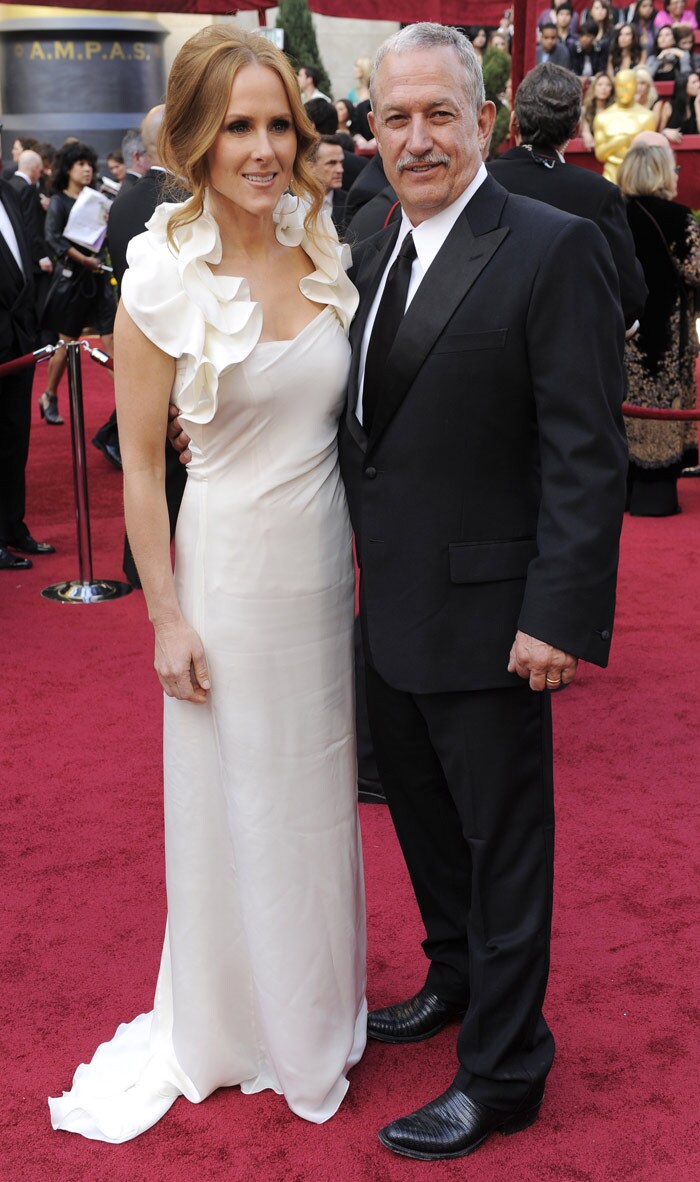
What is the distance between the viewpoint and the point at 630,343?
22.8 ft

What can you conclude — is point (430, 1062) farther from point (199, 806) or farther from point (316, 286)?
point (316, 286)

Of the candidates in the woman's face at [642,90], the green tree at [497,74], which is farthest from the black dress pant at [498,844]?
the green tree at [497,74]

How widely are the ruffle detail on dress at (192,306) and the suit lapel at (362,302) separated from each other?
184 mm

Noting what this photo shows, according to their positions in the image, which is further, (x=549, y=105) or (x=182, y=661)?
(x=549, y=105)

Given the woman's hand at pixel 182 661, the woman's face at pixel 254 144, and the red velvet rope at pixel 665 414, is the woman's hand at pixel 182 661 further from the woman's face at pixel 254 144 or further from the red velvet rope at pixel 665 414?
the red velvet rope at pixel 665 414

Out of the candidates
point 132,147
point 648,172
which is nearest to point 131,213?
point 648,172

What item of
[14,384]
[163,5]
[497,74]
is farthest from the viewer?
[497,74]

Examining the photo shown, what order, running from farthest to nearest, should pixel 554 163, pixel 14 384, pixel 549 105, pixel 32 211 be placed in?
pixel 32 211
pixel 14 384
pixel 554 163
pixel 549 105

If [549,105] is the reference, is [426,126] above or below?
below

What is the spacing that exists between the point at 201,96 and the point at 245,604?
0.88 metres

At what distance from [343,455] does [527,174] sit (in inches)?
101

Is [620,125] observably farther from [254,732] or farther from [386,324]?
[254,732]

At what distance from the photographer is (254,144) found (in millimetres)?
2254

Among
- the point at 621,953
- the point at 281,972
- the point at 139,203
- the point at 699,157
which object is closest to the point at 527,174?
the point at 139,203
